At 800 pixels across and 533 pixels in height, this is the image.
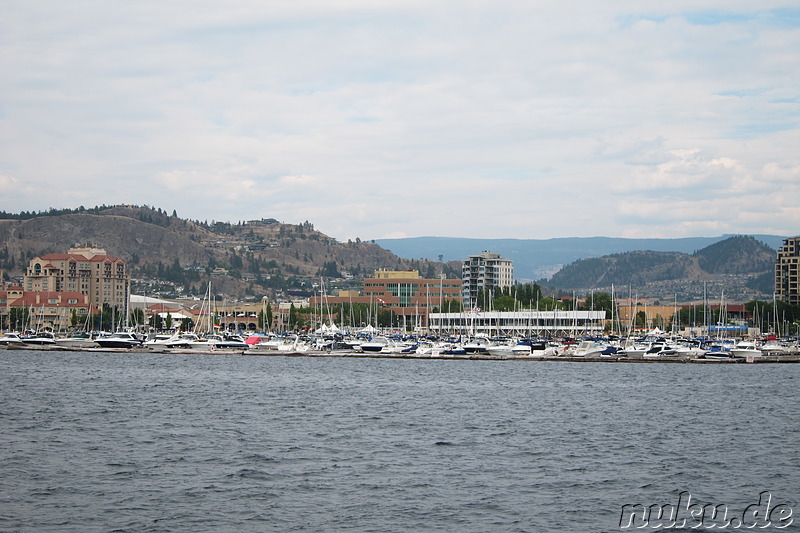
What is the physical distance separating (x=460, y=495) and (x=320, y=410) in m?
26.9

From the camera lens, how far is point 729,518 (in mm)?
32312

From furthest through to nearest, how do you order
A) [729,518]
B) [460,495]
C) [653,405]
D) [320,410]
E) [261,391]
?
1. [261,391]
2. [653,405]
3. [320,410]
4. [460,495]
5. [729,518]

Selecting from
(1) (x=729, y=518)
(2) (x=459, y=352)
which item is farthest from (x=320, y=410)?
(2) (x=459, y=352)

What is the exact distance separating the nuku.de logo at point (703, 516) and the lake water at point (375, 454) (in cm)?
46

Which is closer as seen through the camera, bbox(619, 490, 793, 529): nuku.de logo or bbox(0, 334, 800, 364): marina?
bbox(619, 490, 793, 529): nuku.de logo

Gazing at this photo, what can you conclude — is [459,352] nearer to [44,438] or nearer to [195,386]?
[195,386]

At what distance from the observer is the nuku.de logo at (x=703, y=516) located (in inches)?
1235

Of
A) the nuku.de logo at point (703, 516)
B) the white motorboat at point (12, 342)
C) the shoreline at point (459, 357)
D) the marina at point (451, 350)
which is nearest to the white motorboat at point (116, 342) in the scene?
the marina at point (451, 350)

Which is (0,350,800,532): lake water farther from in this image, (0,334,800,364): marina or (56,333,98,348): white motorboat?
(56,333,98,348): white motorboat

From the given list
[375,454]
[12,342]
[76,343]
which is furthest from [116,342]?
[375,454]

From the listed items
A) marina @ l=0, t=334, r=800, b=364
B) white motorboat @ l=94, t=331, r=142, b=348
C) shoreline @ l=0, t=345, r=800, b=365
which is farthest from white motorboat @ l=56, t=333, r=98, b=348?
shoreline @ l=0, t=345, r=800, b=365

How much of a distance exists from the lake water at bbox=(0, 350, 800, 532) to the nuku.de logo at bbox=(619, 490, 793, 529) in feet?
1.50

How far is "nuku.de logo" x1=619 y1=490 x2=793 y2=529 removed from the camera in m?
31.4

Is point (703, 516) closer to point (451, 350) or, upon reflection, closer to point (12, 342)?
point (451, 350)
